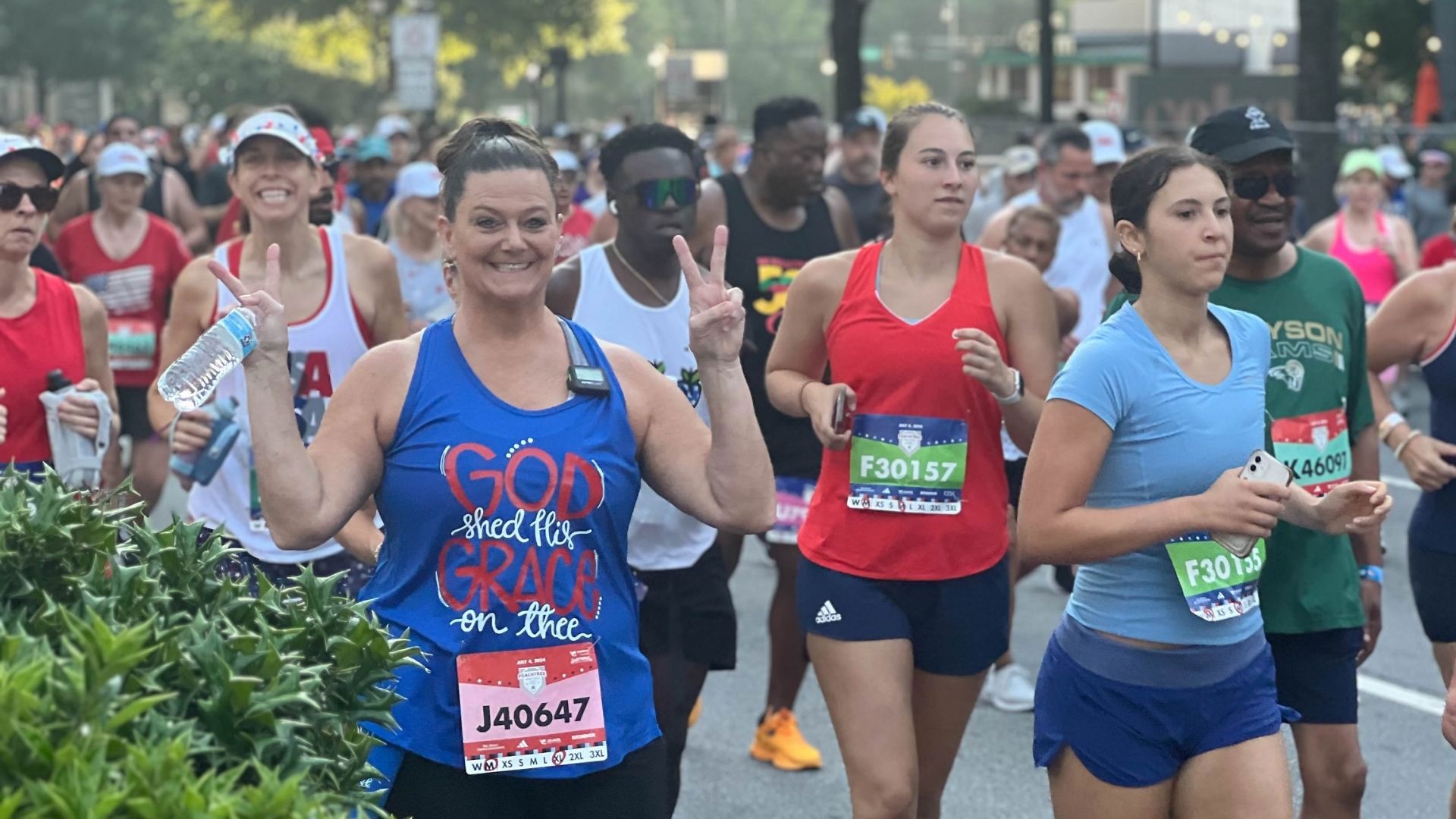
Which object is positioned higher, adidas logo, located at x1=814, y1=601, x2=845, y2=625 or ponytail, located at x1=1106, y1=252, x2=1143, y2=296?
ponytail, located at x1=1106, y1=252, x2=1143, y2=296

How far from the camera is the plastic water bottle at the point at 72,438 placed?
19.2ft

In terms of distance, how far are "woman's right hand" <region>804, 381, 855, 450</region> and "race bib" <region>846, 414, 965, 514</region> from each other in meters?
0.08

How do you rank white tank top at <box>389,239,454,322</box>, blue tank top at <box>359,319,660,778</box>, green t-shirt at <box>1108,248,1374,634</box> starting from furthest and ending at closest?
white tank top at <box>389,239,454,322</box> → green t-shirt at <box>1108,248,1374,634</box> → blue tank top at <box>359,319,660,778</box>

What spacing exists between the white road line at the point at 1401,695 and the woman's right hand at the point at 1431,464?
232cm

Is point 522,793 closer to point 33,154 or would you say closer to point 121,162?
point 33,154

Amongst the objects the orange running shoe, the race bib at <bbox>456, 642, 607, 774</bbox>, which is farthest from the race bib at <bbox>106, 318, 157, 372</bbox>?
the race bib at <bbox>456, 642, 607, 774</bbox>

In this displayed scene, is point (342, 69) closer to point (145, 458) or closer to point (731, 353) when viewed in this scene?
point (145, 458)

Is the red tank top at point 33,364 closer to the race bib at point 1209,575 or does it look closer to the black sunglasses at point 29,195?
the black sunglasses at point 29,195

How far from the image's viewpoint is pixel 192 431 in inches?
221

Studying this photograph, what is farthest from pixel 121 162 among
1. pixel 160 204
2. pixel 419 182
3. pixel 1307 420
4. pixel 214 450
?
pixel 1307 420

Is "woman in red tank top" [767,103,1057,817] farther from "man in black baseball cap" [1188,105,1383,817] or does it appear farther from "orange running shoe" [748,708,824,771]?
"orange running shoe" [748,708,824,771]

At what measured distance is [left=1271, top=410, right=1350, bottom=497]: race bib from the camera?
197 inches

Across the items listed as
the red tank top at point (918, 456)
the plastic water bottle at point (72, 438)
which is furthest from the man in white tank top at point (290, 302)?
the red tank top at point (918, 456)

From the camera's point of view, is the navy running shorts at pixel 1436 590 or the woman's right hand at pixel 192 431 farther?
the woman's right hand at pixel 192 431
